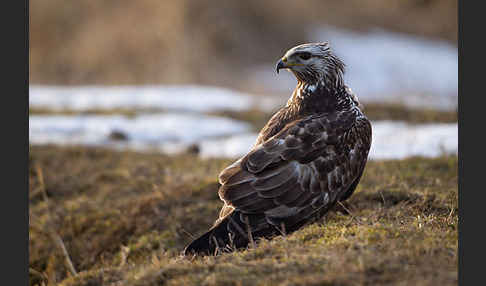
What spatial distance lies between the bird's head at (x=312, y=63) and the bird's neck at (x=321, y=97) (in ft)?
0.13

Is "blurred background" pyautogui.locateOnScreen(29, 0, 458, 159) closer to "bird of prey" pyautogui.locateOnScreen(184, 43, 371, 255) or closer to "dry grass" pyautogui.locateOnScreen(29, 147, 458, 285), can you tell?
"dry grass" pyautogui.locateOnScreen(29, 147, 458, 285)

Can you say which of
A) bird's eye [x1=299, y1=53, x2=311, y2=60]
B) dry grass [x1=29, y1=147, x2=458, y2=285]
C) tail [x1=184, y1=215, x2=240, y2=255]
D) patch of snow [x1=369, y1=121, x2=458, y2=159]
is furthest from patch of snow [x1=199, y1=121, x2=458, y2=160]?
tail [x1=184, y1=215, x2=240, y2=255]

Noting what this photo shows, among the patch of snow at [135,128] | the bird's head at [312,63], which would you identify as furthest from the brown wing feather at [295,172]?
the patch of snow at [135,128]

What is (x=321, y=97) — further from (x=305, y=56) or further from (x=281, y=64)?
(x=281, y=64)

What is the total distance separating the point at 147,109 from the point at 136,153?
7.89 metres

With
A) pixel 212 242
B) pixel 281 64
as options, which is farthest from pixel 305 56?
pixel 212 242

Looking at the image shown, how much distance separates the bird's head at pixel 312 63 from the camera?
21.1ft

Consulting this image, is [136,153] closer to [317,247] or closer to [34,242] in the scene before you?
[34,242]

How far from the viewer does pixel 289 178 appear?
5691mm

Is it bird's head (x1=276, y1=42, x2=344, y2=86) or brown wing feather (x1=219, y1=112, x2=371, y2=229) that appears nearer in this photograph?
brown wing feather (x1=219, y1=112, x2=371, y2=229)

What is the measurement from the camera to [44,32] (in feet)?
136

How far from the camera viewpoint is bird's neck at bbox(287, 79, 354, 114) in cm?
649

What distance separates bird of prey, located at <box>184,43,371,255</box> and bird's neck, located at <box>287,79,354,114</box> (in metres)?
0.18

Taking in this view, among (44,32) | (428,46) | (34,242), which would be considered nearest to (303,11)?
(428,46)
